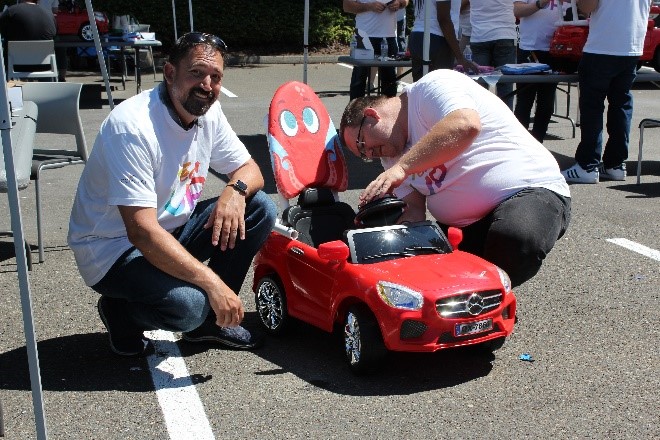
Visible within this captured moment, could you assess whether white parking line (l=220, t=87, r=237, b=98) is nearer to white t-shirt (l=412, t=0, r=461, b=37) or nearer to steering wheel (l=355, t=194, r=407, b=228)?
white t-shirt (l=412, t=0, r=461, b=37)

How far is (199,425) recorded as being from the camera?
3777 millimetres

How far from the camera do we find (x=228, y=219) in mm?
4328

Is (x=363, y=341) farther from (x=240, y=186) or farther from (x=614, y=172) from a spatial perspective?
(x=614, y=172)

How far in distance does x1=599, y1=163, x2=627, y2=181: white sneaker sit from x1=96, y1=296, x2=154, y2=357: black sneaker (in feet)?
17.5

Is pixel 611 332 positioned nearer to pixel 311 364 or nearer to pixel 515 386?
pixel 515 386

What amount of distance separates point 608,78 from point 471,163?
400 cm

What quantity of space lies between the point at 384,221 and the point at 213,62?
43.8 inches

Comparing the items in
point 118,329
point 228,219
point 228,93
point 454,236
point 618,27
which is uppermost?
point 618,27

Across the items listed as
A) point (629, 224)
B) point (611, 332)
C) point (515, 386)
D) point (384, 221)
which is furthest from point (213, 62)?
point (629, 224)

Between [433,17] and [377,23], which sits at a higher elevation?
[433,17]

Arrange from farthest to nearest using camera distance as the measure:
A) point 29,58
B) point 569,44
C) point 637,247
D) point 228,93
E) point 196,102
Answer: point 228,93
point 29,58
point 569,44
point 637,247
point 196,102

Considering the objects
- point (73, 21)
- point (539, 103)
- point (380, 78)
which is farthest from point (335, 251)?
point (73, 21)

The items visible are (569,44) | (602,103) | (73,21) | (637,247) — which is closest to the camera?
(637,247)

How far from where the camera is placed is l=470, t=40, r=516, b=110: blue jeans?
9.72 meters
